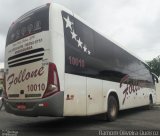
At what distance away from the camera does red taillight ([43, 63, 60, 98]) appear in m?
8.80

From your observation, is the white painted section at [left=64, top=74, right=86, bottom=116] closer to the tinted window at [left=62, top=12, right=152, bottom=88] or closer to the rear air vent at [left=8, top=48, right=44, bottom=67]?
the tinted window at [left=62, top=12, right=152, bottom=88]

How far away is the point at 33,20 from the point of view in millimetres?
9781

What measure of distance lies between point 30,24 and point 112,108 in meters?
5.08

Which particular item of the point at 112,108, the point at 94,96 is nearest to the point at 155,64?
the point at 112,108

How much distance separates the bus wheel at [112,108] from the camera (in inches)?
485

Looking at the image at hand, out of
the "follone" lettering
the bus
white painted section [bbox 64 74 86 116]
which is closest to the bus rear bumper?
the bus

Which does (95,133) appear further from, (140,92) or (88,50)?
(140,92)

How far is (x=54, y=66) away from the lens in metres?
8.85

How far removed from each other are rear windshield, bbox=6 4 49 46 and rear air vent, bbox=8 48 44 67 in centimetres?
61

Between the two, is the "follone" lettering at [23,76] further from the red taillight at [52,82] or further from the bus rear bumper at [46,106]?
the bus rear bumper at [46,106]

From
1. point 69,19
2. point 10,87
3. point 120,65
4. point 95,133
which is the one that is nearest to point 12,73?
point 10,87

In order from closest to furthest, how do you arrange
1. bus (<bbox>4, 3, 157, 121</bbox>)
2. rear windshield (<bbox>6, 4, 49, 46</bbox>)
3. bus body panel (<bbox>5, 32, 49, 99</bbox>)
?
bus (<bbox>4, 3, 157, 121</bbox>) → bus body panel (<bbox>5, 32, 49, 99</bbox>) → rear windshield (<bbox>6, 4, 49, 46</bbox>)

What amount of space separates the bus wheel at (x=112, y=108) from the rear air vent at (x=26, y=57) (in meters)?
4.34

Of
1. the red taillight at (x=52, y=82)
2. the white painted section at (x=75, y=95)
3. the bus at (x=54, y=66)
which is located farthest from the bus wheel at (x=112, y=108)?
the red taillight at (x=52, y=82)
